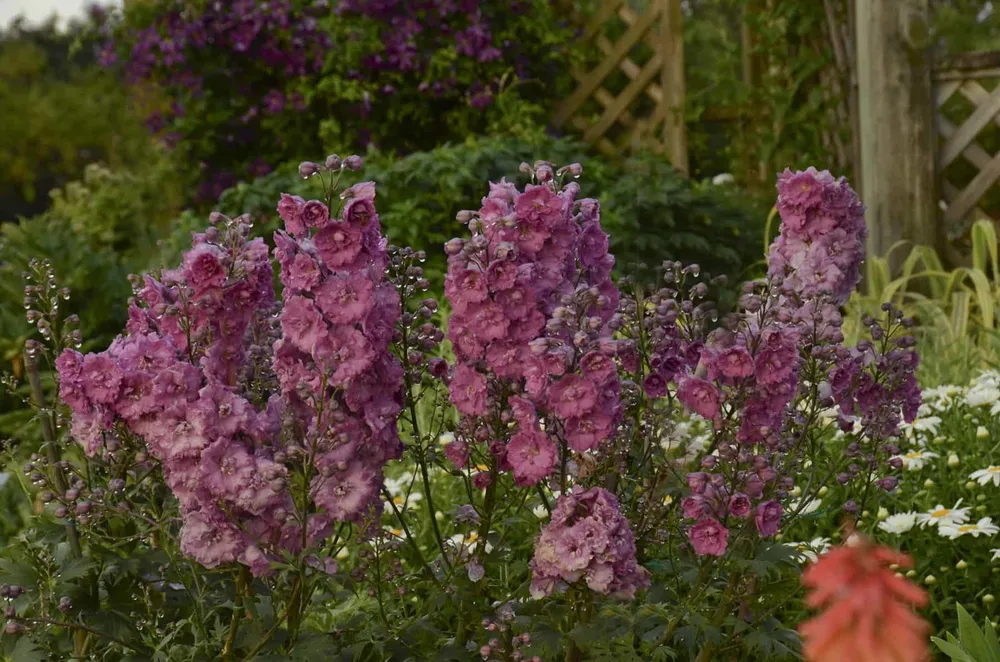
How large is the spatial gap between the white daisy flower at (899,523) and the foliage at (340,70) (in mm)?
4407

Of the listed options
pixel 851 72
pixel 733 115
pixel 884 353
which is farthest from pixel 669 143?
pixel 884 353

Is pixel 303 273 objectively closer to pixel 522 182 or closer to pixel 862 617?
pixel 862 617

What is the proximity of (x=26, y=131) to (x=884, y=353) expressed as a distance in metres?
17.4

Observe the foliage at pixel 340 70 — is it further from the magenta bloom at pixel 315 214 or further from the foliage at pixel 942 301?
the magenta bloom at pixel 315 214

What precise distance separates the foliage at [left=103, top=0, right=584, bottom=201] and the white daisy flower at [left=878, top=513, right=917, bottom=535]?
441 cm

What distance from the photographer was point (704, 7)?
9.83m

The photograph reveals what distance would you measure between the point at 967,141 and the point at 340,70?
3623mm

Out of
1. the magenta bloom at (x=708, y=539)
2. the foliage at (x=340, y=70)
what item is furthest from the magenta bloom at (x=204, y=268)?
the foliage at (x=340, y=70)

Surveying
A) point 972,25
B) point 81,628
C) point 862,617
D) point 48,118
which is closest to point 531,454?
point 81,628

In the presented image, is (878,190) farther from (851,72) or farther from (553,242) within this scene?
(553,242)

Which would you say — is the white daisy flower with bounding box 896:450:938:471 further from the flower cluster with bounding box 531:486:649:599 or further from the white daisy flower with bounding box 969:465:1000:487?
the flower cluster with bounding box 531:486:649:599

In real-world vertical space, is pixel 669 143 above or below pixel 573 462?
above

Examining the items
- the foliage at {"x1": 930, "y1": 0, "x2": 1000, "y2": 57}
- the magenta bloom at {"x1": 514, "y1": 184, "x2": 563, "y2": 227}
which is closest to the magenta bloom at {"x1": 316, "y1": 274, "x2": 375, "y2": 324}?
the magenta bloom at {"x1": 514, "y1": 184, "x2": 563, "y2": 227}

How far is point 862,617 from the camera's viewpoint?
497 mm
